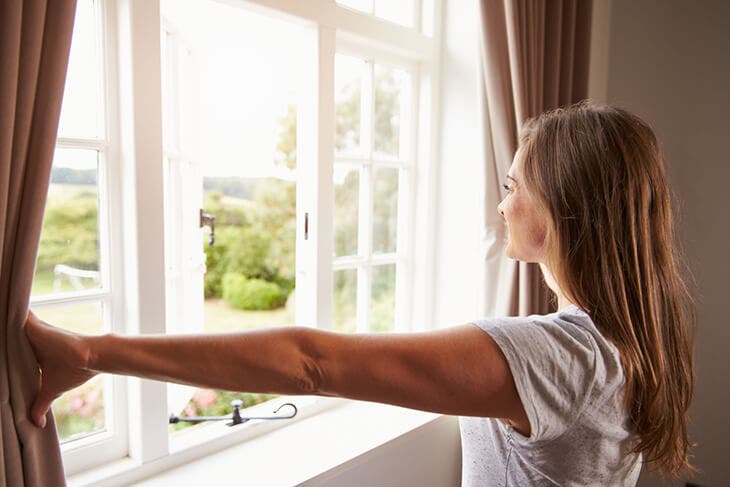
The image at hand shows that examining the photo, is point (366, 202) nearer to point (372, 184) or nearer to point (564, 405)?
point (372, 184)

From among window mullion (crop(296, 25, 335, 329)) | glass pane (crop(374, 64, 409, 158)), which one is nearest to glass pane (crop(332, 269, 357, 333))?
window mullion (crop(296, 25, 335, 329))

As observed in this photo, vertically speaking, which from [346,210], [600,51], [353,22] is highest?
[600,51]

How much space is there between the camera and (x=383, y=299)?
85.0 inches

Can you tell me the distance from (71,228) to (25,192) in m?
0.44

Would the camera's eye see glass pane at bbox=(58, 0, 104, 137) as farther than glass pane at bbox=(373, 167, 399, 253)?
No

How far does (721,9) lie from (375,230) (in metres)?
2.10

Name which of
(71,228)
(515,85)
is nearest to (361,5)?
(515,85)

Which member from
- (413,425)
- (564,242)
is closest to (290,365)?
(564,242)

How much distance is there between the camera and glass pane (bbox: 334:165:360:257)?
6.42 feet

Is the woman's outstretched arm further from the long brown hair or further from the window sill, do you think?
the window sill

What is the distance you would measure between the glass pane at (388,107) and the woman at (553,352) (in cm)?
107

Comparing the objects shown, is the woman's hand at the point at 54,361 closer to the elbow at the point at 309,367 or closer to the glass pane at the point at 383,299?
the elbow at the point at 309,367

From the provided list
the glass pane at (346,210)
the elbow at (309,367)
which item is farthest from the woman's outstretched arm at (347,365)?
the glass pane at (346,210)

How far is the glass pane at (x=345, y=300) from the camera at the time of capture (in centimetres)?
202
